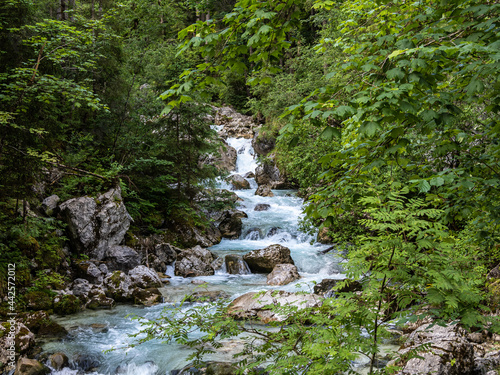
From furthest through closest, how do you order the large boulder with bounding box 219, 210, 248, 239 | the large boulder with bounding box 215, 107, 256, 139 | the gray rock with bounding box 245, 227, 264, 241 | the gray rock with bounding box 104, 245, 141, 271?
the large boulder with bounding box 215, 107, 256, 139 → the large boulder with bounding box 219, 210, 248, 239 → the gray rock with bounding box 245, 227, 264, 241 → the gray rock with bounding box 104, 245, 141, 271

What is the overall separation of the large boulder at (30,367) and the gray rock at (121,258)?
4258 mm

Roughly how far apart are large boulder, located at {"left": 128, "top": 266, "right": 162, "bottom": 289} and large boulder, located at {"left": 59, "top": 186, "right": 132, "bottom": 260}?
120cm

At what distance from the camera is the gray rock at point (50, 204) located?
9.13 meters

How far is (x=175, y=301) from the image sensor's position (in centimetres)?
826

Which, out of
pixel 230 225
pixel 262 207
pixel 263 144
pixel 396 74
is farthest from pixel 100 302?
pixel 263 144

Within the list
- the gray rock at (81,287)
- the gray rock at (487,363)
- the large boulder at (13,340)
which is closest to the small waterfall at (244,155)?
the gray rock at (81,287)

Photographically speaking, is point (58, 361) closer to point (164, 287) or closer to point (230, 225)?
point (164, 287)

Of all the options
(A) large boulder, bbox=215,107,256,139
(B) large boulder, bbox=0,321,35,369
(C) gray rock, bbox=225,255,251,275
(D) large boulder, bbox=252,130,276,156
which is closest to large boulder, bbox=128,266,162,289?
(C) gray rock, bbox=225,255,251,275

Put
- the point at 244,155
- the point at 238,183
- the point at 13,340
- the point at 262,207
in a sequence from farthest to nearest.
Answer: the point at 244,155 → the point at 238,183 → the point at 262,207 → the point at 13,340

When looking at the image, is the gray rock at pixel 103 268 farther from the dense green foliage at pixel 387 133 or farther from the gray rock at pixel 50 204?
the dense green foliage at pixel 387 133

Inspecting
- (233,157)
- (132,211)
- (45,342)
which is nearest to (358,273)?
(45,342)

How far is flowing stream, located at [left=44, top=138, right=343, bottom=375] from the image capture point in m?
5.73

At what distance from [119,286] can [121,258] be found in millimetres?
1286

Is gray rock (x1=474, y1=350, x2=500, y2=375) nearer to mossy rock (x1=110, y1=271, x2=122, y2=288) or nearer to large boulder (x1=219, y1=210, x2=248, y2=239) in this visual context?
mossy rock (x1=110, y1=271, x2=122, y2=288)
